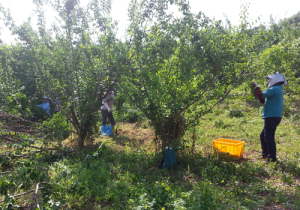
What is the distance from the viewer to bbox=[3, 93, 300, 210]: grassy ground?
2.77m

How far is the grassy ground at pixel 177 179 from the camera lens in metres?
2.77

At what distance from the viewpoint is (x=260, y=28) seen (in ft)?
13.1

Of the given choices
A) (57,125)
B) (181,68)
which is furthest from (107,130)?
(181,68)

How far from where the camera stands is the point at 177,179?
3.65m

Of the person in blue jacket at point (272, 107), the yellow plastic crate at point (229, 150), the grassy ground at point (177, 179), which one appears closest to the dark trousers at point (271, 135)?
the person in blue jacket at point (272, 107)

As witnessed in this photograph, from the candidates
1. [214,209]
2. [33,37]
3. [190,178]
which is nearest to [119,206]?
[214,209]

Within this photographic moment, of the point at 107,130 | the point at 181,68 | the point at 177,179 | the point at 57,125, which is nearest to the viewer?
the point at 177,179

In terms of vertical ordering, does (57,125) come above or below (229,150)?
above

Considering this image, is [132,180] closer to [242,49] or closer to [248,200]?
[248,200]

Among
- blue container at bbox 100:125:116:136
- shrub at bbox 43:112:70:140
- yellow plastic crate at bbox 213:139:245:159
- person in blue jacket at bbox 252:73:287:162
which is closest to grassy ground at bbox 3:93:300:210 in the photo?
yellow plastic crate at bbox 213:139:245:159

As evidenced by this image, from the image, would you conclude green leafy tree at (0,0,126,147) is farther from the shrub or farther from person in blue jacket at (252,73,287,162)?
person in blue jacket at (252,73,287,162)

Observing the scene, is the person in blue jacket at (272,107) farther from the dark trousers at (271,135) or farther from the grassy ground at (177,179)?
the grassy ground at (177,179)

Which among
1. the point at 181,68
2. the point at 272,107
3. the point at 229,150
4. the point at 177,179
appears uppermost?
the point at 181,68

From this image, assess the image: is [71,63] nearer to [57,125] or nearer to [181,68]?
[57,125]
